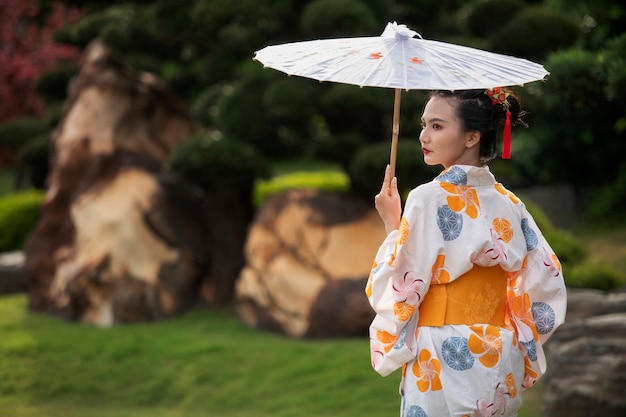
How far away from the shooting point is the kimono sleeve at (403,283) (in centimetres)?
304

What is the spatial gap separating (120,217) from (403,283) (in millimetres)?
5415

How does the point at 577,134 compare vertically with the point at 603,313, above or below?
above

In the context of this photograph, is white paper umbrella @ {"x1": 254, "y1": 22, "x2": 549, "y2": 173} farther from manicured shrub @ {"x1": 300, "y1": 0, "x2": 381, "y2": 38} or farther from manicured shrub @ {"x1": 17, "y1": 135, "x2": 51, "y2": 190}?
manicured shrub @ {"x1": 17, "y1": 135, "x2": 51, "y2": 190}

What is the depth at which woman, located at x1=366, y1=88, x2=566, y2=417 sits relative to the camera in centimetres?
303

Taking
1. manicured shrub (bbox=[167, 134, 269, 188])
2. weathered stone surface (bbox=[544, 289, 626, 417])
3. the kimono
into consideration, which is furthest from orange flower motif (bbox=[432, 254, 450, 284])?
manicured shrub (bbox=[167, 134, 269, 188])

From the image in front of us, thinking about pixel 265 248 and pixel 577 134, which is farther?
pixel 265 248

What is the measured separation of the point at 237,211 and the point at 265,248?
0.92 m

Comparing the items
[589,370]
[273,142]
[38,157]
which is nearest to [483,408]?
[589,370]

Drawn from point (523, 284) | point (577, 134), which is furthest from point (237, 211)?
point (523, 284)

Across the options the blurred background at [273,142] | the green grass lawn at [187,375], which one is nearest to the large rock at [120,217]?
the blurred background at [273,142]

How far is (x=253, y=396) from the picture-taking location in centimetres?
618

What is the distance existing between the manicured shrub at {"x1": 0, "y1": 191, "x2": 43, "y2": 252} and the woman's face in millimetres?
9183

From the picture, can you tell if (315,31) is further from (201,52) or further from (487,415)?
(487,415)

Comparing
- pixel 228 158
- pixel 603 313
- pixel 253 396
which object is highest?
pixel 228 158
